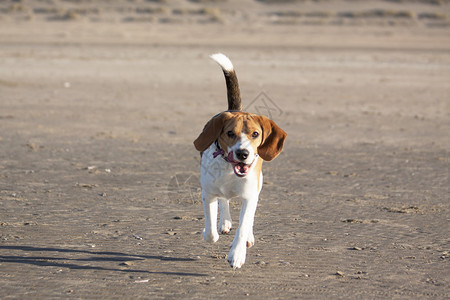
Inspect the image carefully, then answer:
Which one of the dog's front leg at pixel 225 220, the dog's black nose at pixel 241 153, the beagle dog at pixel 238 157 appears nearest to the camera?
the dog's black nose at pixel 241 153

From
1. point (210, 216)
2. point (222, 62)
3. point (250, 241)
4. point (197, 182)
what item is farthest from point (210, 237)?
point (197, 182)

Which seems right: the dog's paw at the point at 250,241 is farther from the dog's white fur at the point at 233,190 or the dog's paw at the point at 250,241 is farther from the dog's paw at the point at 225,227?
the dog's paw at the point at 225,227

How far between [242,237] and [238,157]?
0.56 metres

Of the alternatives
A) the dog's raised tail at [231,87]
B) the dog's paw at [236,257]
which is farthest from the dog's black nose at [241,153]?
the dog's raised tail at [231,87]

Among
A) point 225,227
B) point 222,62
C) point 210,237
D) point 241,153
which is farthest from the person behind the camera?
point 222,62

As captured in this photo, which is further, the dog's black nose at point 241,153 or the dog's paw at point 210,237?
the dog's paw at point 210,237

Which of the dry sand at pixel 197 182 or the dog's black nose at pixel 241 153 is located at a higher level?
the dog's black nose at pixel 241 153

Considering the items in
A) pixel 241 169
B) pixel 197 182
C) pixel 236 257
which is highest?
pixel 241 169

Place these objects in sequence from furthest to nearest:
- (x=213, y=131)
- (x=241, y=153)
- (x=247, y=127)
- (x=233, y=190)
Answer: (x=233, y=190), (x=213, y=131), (x=247, y=127), (x=241, y=153)

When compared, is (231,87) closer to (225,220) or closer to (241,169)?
(225,220)

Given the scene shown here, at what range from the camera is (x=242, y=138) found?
4.94m

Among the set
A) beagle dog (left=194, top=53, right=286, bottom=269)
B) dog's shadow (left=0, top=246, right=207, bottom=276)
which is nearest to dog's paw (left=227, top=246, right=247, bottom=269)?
beagle dog (left=194, top=53, right=286, bottom=269)

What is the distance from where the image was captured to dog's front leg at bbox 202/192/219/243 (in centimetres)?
543

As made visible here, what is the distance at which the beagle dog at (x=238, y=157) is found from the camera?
497 cm
